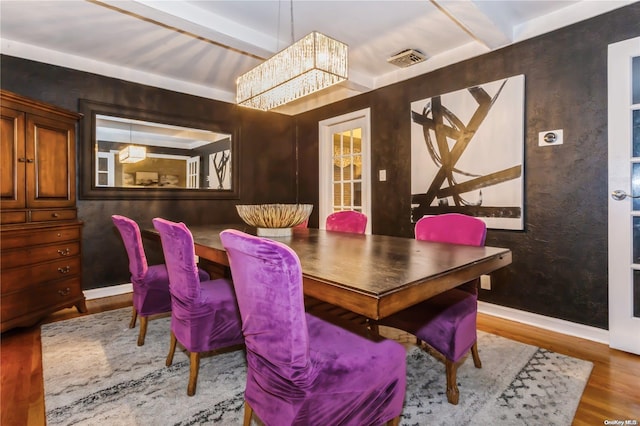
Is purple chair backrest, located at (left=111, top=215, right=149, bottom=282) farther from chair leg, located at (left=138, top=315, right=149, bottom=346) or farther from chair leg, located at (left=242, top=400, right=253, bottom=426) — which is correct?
chair leg, located at (left=242, top=400, right=253, bottom=426)

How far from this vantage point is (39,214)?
2.58m

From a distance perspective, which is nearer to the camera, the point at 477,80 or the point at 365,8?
the point at 365,8

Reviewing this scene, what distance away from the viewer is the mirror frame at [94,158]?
3287 millimetres

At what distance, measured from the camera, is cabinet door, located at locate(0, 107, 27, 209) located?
2.31 metres

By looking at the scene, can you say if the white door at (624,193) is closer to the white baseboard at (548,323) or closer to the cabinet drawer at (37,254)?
the white baseboard at (548,323)

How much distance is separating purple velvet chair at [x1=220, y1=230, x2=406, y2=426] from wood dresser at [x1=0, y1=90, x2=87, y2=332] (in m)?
2.23

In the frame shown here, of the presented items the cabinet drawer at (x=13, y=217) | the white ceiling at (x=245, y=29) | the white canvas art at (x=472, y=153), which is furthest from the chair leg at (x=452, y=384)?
the cabinet drawer at (x=13, y=217)

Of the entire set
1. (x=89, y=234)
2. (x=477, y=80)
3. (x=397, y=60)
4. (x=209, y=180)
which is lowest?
(x=89, y=234)

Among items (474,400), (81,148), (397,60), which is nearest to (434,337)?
(474,400)

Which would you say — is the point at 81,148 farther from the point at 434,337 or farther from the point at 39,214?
the point at 434,337

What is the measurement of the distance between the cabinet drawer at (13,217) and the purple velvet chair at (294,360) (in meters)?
2.25

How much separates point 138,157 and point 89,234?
945 mm

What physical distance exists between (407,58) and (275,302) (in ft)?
9.78

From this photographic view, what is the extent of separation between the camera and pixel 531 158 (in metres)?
2.62
